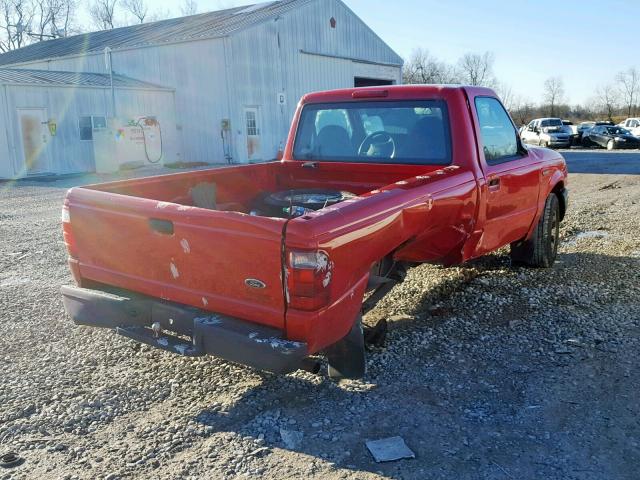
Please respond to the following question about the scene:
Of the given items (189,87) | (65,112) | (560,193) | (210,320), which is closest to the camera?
(210,320)

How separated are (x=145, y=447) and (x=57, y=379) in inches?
45.0

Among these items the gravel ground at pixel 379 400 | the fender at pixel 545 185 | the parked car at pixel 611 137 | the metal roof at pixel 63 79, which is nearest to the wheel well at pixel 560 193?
the fender at pixel 545 185

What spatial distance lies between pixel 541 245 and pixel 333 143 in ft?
8.41

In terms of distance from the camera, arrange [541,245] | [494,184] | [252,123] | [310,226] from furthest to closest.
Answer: [252,123], [541,245], [494,184], [310,226]

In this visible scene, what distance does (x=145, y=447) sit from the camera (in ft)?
10.4

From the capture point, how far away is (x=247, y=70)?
23.7 m

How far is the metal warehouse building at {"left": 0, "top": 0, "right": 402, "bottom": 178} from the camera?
20500 millimetres

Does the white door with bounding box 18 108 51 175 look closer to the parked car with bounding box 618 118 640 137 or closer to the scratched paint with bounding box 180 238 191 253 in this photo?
the scratched paint with bounding box 180 238 191 253

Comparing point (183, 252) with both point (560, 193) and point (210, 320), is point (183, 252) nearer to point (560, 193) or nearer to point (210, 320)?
point (210, 320)

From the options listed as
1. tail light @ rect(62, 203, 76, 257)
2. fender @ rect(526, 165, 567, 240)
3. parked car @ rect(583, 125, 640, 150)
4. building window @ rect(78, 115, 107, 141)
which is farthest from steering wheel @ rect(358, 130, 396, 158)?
parked car @ rect(583, 125, 640, 150)

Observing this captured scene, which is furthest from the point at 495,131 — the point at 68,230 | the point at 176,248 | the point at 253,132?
the point at 253,132

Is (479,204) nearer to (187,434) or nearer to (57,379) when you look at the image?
(187,434)

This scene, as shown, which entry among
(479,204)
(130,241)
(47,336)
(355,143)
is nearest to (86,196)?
(130,241)

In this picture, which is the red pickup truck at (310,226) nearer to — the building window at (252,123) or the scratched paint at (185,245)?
the scratched paint at (185,245)
